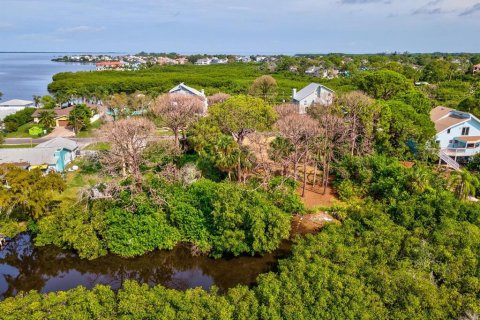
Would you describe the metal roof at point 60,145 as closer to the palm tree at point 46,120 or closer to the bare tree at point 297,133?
the palm tree at point 46,120

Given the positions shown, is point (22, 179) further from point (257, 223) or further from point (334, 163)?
point (334, 163)

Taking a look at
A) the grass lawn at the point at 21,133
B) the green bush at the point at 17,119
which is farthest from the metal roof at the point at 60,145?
the green bush at the point at 17,119

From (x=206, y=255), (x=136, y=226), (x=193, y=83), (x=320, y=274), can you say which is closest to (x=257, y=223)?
(x=206, y=255)

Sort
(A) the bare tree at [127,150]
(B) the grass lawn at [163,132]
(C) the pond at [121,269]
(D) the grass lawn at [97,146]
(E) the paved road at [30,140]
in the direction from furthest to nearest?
(B) the grass lawn at [163,132] < (E) the paved road at [30,140] < (D) the grass lawn at [97,146] < (A) the bare tree at [127,150] < (C) the pond at [121,269]

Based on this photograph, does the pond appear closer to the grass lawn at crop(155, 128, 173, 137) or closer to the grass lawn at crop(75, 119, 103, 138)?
the grass lawn at crop(155, 128, 173, 137)

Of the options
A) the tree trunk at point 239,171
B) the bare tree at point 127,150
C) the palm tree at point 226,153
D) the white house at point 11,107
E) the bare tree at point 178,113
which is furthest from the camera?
the white house at point 11,107

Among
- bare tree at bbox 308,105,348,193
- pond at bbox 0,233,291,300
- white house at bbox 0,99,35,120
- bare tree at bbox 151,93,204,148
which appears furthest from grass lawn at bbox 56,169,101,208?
white house at bbox 0,99,35,120

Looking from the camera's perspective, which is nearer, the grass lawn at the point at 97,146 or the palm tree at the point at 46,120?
the grass lawn at the point at 97,146
